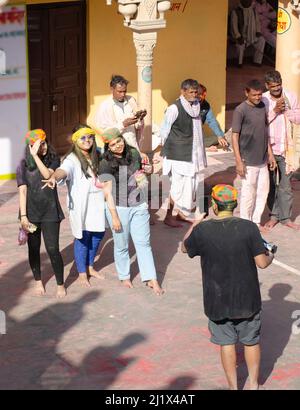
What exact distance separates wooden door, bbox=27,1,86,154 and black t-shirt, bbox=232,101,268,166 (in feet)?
12.0

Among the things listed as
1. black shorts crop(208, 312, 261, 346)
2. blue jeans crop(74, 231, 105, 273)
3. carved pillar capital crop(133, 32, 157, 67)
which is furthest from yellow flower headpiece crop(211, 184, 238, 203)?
carved pillar capital crop(133, 32, 157, 67)

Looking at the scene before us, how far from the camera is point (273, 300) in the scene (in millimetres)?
9688

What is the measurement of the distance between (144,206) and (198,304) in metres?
1.07

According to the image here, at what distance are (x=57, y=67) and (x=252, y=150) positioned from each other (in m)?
3.91

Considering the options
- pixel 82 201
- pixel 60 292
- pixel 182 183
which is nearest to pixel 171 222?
pixel 182 183

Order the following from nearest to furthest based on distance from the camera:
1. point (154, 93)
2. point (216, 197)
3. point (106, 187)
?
point (216, 197) < point (106, 187) < point (154, 93)

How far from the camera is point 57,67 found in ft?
45.5

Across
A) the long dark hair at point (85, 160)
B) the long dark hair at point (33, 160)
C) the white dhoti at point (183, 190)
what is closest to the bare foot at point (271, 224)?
the white dhoti at point (183, 190)

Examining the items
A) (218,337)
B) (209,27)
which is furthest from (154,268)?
(209,27)

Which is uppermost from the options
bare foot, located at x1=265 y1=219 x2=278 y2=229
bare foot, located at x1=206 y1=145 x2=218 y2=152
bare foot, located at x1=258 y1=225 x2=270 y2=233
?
bare foot, located at x1=206 y1=145 x2=218 y2=152

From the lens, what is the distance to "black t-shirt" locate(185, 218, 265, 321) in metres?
7.40

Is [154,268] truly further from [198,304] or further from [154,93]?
[154,93]

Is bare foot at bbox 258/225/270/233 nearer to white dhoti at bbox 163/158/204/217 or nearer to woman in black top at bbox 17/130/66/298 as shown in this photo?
white dhoti at bbox 163/158/204/217

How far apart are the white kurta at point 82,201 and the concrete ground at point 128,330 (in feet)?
2.17
